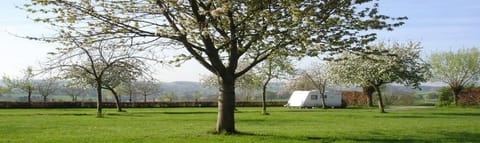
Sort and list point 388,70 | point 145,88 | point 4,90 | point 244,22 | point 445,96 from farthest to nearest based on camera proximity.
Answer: point 145,88 → point 4,90 → point 445,96 → point 388,70 → point 244,22

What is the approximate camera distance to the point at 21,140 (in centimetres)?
1468

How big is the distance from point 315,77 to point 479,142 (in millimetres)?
54429

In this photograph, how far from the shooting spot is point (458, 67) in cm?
6825

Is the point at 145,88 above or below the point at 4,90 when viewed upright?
above

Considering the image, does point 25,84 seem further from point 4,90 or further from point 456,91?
point 456,91

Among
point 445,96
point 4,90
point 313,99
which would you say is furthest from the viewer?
point 4,90

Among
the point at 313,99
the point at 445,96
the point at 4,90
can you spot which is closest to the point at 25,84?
the point at 4,90

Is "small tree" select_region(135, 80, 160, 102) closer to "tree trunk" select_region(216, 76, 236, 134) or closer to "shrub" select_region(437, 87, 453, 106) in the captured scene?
"shrub" select_region(437, 87, 453, 106)

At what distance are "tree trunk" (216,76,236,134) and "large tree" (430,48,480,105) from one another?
55.0 m

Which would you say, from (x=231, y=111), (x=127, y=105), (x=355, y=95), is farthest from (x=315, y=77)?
(x=231, y=111)

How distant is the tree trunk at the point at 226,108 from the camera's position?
1720 centimetres

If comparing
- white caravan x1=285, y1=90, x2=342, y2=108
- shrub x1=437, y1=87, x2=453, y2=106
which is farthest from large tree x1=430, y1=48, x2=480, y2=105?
white caravan x1=285, y1=90, x2=342, y2=108

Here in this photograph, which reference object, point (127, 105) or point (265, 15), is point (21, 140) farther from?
point (127, 105)

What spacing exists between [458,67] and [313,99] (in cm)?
2004
